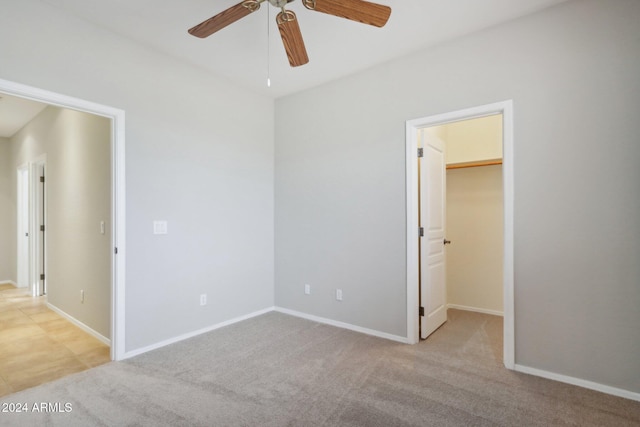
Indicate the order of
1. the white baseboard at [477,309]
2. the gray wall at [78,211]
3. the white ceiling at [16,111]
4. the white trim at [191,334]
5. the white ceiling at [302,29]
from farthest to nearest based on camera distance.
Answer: the white ceiling at [16,111] < the white baseboard at [477,309] < the gray wall at [78,211] < the white trim at [191,334] < the white ceiling at [302,29]

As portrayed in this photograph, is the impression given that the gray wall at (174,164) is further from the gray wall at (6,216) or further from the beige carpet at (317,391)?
the gray wall at (6,216)

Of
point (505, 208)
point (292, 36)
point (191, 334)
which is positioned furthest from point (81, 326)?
point (505, 208)

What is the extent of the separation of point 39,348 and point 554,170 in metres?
4.71

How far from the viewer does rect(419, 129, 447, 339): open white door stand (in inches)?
123

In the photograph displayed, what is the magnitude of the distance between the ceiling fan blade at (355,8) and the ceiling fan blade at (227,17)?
11.8 inches

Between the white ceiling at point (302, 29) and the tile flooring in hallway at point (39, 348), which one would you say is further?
the tile flooring in hallway at point (39, 348)

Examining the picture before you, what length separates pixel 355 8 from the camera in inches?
68.6

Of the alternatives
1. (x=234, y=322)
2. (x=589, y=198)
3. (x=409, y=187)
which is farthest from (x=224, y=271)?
(x=589, y=198)

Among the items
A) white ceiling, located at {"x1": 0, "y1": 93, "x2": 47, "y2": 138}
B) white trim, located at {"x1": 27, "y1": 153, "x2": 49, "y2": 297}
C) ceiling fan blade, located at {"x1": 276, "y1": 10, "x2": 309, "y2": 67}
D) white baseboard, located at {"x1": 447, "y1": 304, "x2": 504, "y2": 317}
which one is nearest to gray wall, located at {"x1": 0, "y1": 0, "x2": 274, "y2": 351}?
ceiling fan blade, located at {"x1": 276, "y1": 10, "x2": 309, "y2": 67}

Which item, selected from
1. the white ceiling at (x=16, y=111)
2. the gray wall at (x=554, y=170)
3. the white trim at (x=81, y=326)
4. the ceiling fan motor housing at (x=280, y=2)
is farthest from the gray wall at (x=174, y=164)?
the white ceiling at (x=16, y=111)

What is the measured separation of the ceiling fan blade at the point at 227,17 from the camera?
1.74m

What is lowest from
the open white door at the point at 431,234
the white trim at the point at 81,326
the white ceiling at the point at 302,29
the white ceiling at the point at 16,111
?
the white trim at the point at 81,326

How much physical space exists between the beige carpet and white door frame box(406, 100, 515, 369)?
0.28 metres

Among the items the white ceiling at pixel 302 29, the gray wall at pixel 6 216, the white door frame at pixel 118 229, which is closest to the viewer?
the white ceiling at pixel 302 29
